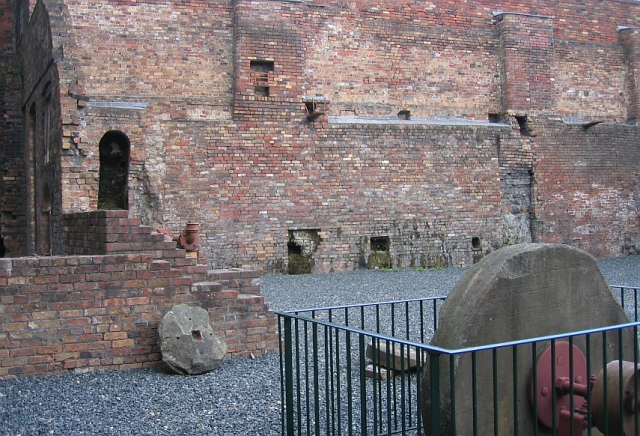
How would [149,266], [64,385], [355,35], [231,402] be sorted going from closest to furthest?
1. [231,402]
2. [64,385]
3. [149,266]
4. [355,35]

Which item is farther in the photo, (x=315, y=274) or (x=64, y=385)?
(x=315, y=274)

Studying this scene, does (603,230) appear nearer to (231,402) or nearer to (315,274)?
(315,274)

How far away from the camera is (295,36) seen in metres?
13.8

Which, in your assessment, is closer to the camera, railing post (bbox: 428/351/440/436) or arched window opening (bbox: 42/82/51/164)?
railing post (bbox: 428/351/440/436)

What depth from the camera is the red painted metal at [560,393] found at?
11.3 ft

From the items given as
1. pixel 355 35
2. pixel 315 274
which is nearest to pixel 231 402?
pixel 315 274

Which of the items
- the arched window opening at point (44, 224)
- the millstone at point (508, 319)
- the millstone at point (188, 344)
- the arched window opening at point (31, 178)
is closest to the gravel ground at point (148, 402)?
the millstone at point (188, 344)

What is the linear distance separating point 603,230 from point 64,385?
14930 millimetres

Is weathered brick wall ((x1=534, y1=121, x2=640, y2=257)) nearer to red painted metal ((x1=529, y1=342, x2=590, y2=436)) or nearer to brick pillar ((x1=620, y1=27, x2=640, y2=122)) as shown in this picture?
brick pillar ((x1=620, y1=27, x2=640, y2=122))


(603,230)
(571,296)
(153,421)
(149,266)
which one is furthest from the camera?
(603,230)

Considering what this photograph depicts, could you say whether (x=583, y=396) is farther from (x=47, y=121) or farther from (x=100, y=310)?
(x=47, y=121)

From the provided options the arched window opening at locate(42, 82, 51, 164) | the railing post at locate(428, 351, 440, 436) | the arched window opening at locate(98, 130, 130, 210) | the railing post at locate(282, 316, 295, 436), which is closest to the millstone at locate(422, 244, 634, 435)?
the railing post at locate(428, 351, 440, 436)

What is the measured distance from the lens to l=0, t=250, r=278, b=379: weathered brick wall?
5.73 meters

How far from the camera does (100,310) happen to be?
239 inches
